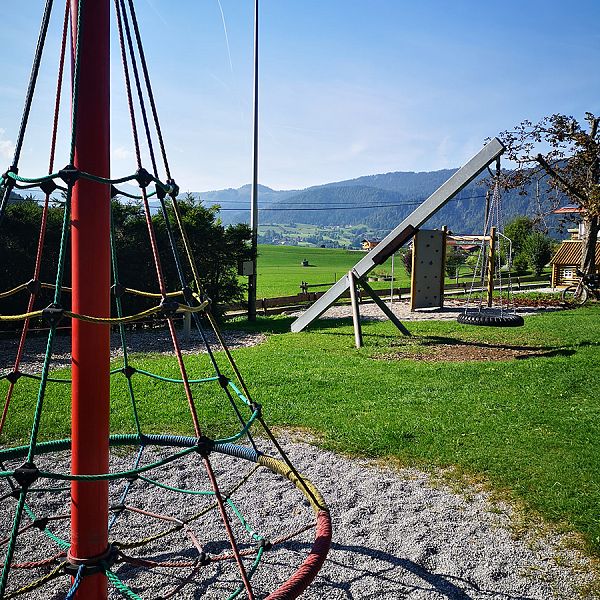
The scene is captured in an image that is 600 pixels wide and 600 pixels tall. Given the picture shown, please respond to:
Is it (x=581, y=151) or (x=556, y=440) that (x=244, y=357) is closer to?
(x=556, y=440)

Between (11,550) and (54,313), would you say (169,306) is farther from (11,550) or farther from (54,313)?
(11,550)

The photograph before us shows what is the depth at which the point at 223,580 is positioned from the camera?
3.73 meters

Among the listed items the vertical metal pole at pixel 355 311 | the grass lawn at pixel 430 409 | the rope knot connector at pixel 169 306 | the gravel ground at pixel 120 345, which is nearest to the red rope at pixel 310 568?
the rope knot connector at pixel 169 306

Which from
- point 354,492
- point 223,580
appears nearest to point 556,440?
point 354,492

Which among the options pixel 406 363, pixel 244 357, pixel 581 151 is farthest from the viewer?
pixel 581 151

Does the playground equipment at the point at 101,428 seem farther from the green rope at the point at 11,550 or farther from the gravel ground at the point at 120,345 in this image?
the gravel ground at the point at 120,345

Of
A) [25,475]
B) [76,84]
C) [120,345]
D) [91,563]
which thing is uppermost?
[76,84]

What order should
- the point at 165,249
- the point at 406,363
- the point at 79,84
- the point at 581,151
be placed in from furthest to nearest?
the point at 581,151, the point at 165,249, the point at 406,363, the point at 79,84

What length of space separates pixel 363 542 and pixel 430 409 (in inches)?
135

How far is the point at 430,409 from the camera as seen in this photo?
7.43 meters

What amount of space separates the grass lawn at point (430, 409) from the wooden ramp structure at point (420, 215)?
75.3 inches

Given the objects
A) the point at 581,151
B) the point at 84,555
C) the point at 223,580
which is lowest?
the point at 223,580

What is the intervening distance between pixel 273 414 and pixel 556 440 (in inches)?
127

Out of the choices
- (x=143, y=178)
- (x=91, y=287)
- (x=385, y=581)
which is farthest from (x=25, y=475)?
(x=385, y=581)
